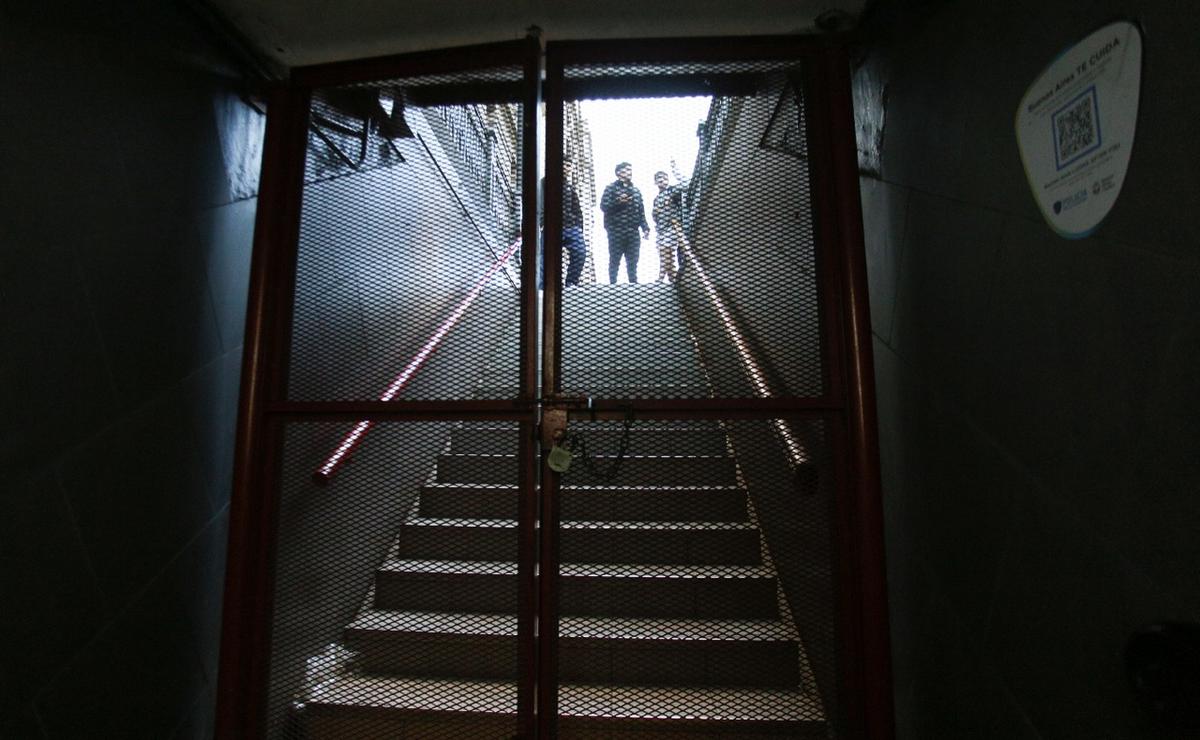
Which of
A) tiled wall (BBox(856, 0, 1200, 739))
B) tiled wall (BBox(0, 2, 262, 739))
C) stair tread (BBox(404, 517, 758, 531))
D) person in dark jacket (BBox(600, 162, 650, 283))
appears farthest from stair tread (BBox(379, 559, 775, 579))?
person in dark jacket (BBox(600, 162, 650, 283))

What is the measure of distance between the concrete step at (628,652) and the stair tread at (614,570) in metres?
0.14

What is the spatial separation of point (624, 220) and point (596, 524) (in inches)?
38.9

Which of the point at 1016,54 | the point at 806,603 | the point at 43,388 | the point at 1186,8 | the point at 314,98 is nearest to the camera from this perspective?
the point at 1186,8

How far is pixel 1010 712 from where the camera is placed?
53.6 inches

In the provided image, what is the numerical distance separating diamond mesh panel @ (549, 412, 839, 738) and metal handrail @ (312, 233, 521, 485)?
523 millimetres

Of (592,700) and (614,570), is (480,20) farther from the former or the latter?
(592,700)

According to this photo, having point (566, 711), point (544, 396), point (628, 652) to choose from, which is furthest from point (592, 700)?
point (544, 396)

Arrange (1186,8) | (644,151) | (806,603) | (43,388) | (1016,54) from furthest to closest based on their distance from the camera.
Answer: (644,151) → (806,603) → (43,388) → (1016,54) → (1186,8)

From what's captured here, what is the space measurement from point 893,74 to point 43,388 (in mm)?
2412

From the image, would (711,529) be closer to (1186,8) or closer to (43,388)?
(1186,8)

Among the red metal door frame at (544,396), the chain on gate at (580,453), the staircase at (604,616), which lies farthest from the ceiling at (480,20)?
the chain on gate at (580,453)

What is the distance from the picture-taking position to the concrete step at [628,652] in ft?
6.45

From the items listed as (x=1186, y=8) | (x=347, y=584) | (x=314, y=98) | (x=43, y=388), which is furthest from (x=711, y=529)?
(x=314, y=98)

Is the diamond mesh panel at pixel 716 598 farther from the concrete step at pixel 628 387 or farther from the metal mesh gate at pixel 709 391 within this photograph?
the concrete step at pixel 628 387
